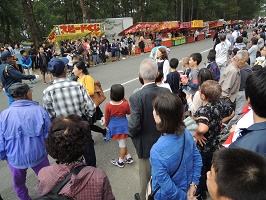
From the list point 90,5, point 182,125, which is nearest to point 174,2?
point 90,5

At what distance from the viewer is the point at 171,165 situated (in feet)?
5.85

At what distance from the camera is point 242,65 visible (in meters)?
4.33

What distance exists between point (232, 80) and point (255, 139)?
117 inches

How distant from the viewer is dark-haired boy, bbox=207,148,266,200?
0.92 meters

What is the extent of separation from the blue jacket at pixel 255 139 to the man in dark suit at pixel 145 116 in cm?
111

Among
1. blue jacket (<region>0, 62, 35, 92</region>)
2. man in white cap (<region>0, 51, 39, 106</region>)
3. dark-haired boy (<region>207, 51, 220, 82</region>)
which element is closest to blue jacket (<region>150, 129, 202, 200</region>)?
dark-haired boy (<region>207, 51, 220, 82</region>)

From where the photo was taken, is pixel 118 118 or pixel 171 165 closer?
pixel 171 165

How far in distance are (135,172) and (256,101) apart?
255 cm

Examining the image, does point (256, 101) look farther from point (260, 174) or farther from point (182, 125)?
point (260, 174)

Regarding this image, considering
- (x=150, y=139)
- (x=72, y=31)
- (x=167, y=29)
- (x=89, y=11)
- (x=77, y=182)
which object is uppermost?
(x=89, y=11)

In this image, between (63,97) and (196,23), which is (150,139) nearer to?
(63,97)

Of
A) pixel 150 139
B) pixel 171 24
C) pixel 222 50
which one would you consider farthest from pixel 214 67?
pixel 171 24

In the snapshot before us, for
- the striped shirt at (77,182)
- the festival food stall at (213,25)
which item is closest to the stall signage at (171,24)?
the festival food stall at (213,25)

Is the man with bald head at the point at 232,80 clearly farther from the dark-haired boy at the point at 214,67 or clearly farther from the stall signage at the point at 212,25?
the stall signage at the point at 212,25
